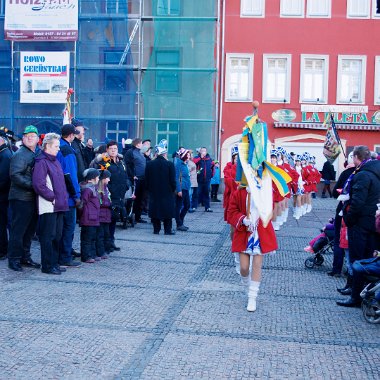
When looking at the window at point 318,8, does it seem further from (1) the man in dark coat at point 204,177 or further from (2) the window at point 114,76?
(1) the man in dark coat at point 204,177

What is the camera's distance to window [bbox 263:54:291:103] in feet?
111

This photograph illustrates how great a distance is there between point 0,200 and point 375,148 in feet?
83.0

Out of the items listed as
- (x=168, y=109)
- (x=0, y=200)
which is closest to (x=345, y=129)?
(x=168, y=109)

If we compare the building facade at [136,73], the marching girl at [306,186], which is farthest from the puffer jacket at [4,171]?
the building facade at [136,73]

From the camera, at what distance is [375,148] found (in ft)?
111

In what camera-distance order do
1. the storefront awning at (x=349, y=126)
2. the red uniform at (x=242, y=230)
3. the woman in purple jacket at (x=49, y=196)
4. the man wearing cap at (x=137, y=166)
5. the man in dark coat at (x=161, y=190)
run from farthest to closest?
the storefront awning at (x=349, y=126) → the man wearing cap at (x=137, y=166) → the man in dark coat at (x=161, y=190) → the woman in purple jacket at (x=49, y=196) → the red uniform at (x=242, y=230)

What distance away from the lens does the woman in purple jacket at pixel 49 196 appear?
9953 mm

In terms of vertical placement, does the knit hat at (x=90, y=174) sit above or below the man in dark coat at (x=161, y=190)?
above

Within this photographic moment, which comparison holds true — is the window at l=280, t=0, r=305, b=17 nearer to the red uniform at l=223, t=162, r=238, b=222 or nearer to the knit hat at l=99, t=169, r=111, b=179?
the red uniform at l=223, t=162, r=238, b=222

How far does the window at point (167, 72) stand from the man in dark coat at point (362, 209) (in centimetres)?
2460

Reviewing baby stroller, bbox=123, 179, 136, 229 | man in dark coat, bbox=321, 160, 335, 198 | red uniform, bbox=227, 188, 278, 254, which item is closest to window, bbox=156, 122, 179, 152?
man in dark coat, bbox=321, 160, 335, 198

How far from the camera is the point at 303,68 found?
3391 centimetres

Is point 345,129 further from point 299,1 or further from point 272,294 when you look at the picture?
point 272,294

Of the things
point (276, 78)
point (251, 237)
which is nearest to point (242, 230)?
point (251, 237)
